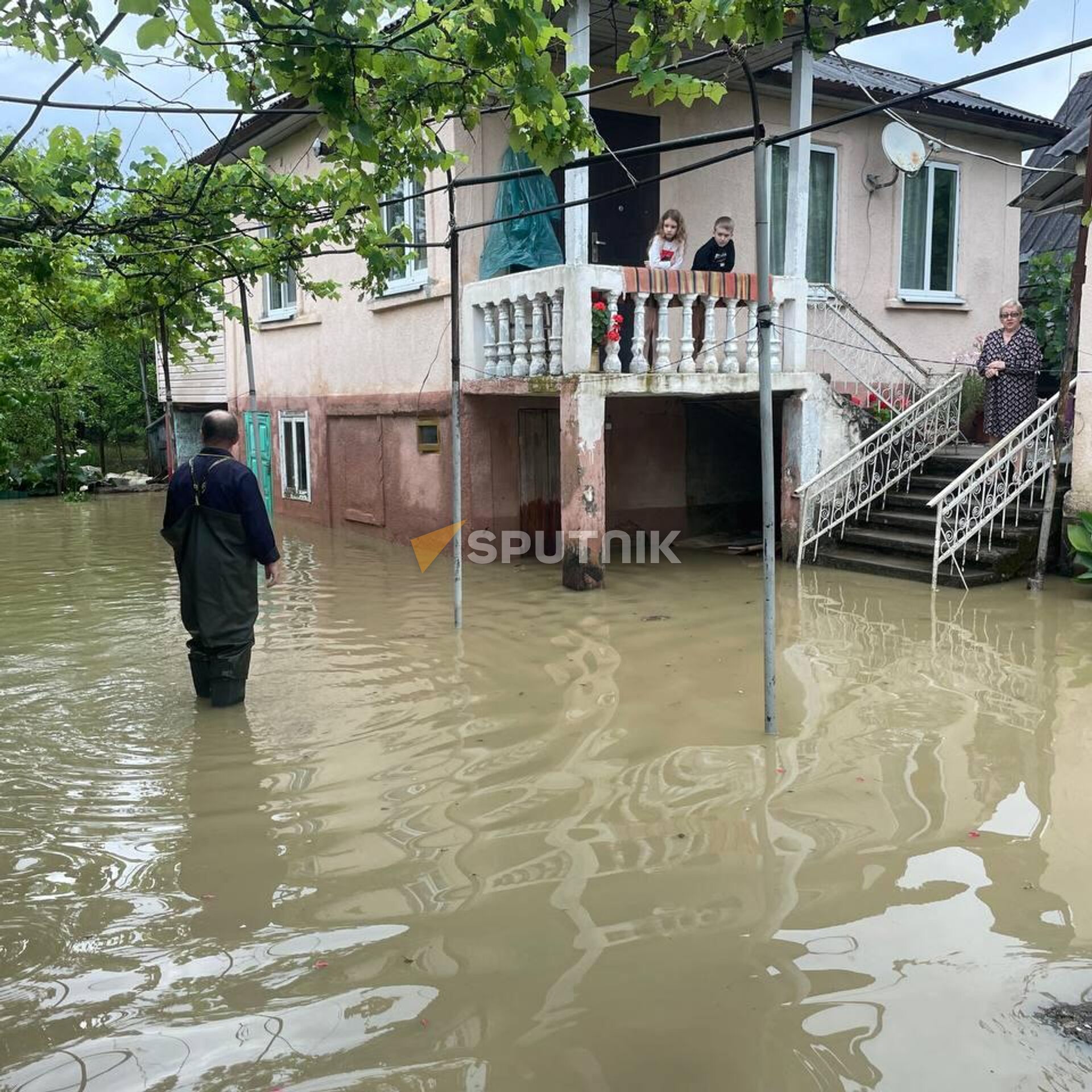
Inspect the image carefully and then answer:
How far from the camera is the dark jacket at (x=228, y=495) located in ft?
19.7

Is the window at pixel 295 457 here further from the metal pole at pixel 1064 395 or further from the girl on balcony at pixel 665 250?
the metal pole at pixel 1064 395

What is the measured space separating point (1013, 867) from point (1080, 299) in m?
7.37

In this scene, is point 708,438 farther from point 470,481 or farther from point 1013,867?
point 1013,867

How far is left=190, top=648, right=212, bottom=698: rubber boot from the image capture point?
247 inches

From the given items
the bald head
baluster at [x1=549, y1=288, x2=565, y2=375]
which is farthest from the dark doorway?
the bald head

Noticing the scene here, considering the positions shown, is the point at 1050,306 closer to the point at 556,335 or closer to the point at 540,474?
the point at 540,474

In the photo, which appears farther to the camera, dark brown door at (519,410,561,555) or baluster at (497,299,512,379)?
dark brown door at (519,410,561,555)

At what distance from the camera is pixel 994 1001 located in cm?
318

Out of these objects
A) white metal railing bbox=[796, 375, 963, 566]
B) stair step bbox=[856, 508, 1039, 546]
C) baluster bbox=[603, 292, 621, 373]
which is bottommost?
stair step bbox=[856, 508, 1039, 546]

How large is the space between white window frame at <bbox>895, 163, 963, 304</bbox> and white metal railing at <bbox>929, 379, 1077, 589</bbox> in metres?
3.87

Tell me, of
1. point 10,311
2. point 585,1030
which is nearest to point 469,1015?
point 585,1030

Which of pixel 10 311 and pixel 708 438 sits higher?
pixel 10 311

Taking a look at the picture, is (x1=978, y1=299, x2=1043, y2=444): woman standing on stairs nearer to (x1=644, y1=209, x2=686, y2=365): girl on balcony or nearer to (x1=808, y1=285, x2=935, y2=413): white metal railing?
(x1=808, y1=285, x2=935, y2=413): white metal railing

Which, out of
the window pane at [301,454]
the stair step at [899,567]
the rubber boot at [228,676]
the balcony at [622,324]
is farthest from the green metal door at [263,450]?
the rubber boot at [228,676]
